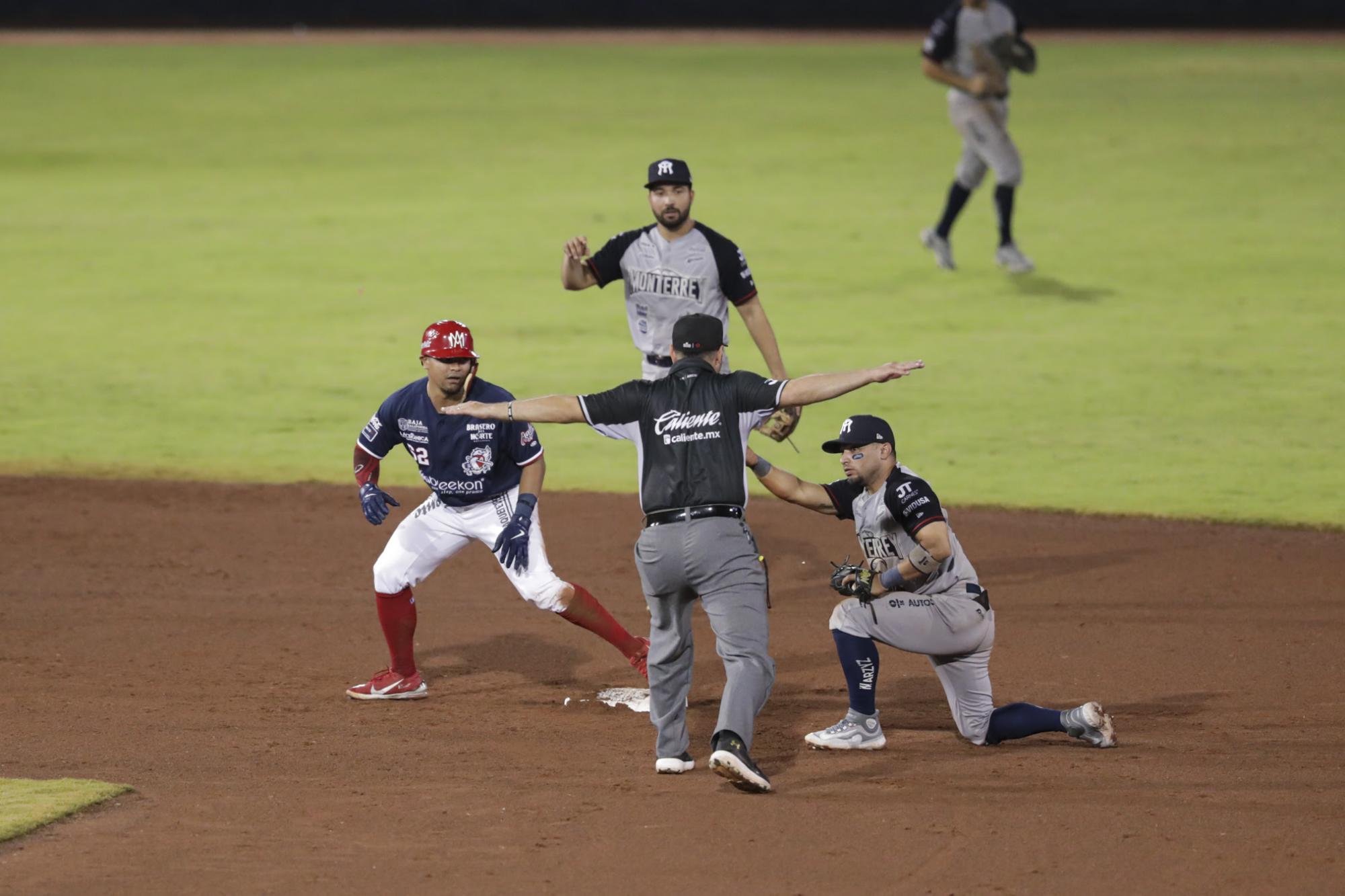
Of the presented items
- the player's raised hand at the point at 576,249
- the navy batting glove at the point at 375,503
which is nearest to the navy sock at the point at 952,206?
the player's raised hand at the point at 576,249

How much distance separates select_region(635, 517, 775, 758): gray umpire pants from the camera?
6391mm

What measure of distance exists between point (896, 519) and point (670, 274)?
2720mm

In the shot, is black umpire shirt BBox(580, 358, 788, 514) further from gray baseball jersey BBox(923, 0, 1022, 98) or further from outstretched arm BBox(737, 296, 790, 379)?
gray baseball jersey BBox(923, 0, 1022, 98)

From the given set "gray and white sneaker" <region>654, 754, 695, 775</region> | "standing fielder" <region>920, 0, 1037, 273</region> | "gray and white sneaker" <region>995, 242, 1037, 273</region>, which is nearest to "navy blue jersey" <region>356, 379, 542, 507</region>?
"gray and white sneaker" <region>654, 754, 695, 775</region>

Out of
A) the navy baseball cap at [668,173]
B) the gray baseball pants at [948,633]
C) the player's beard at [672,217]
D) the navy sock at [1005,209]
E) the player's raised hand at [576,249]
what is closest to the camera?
the gray baseball pants at [948,633]

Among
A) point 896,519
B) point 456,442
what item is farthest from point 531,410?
point 896,519

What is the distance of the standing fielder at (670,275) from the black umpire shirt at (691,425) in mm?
2329

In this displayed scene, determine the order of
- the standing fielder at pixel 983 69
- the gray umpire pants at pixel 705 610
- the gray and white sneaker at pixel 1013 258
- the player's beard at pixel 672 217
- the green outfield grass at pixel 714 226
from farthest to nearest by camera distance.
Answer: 1. the gray and white sneaker at pixel 1013 258
2. the standing fielder at pixel 983 69
3. the green outfield grass at pixel 714 226
4. the player's beard at pixel 672 217
5. the gray umpire pants at pixel 705 610

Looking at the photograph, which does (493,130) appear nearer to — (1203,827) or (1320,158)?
(1320,158)

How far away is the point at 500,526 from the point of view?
777 cm

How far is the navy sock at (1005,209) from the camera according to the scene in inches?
659

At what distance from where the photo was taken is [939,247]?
59.0ft

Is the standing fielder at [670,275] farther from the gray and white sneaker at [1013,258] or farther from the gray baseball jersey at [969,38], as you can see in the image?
the gray and white sneaker at [1013,258]

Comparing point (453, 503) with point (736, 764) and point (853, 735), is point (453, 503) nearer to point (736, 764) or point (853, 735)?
point (853, 735)
